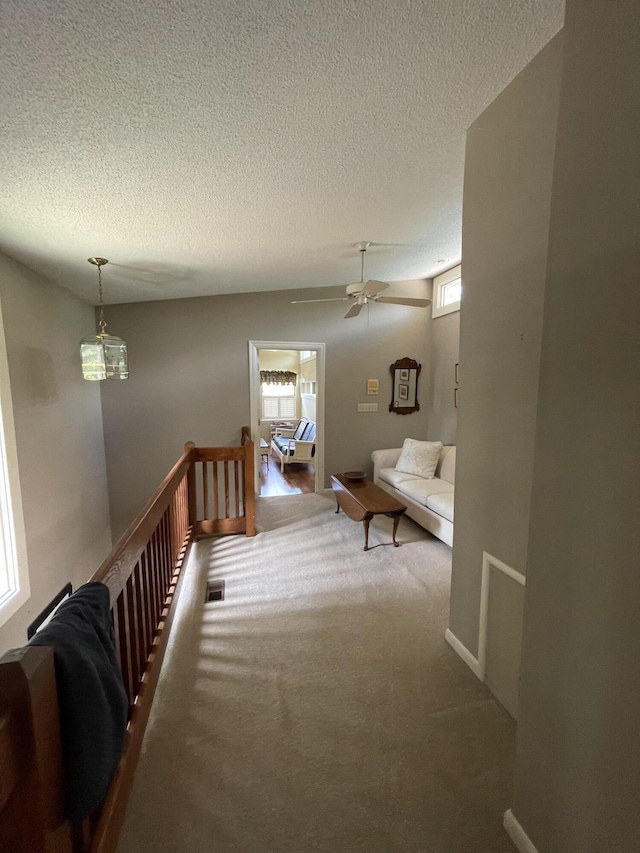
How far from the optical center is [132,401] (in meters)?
4.09

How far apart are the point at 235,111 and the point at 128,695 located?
2.27 m

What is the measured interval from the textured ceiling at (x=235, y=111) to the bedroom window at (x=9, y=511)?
3.10 feet

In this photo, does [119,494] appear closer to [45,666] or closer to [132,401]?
[132,401]

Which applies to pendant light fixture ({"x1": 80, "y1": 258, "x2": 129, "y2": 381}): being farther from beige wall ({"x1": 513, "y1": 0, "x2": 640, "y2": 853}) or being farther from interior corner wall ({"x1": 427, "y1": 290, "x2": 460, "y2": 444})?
interior corner wall ({"x1": 427, "y1": 290, "x2": 460, "y2": 444})

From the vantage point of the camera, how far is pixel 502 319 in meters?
1.54

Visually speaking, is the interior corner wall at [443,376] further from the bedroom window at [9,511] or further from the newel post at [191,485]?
the bedroom window at [9,511]

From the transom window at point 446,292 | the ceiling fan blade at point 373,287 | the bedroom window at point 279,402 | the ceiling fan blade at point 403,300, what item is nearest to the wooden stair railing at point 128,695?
the ceiling fan blade at point 373,287

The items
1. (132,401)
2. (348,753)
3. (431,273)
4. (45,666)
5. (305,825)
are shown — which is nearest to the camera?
(45,666)

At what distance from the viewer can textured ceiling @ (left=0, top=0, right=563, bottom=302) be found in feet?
3.10

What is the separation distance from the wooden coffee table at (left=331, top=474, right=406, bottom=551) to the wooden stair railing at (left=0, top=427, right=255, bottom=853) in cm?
151

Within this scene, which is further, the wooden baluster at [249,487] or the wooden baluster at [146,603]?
the wooden baluster at [249,487]

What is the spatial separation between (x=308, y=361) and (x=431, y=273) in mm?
4017

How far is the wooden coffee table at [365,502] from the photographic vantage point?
300 centimetres

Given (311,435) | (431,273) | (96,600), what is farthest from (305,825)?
(311,435)
